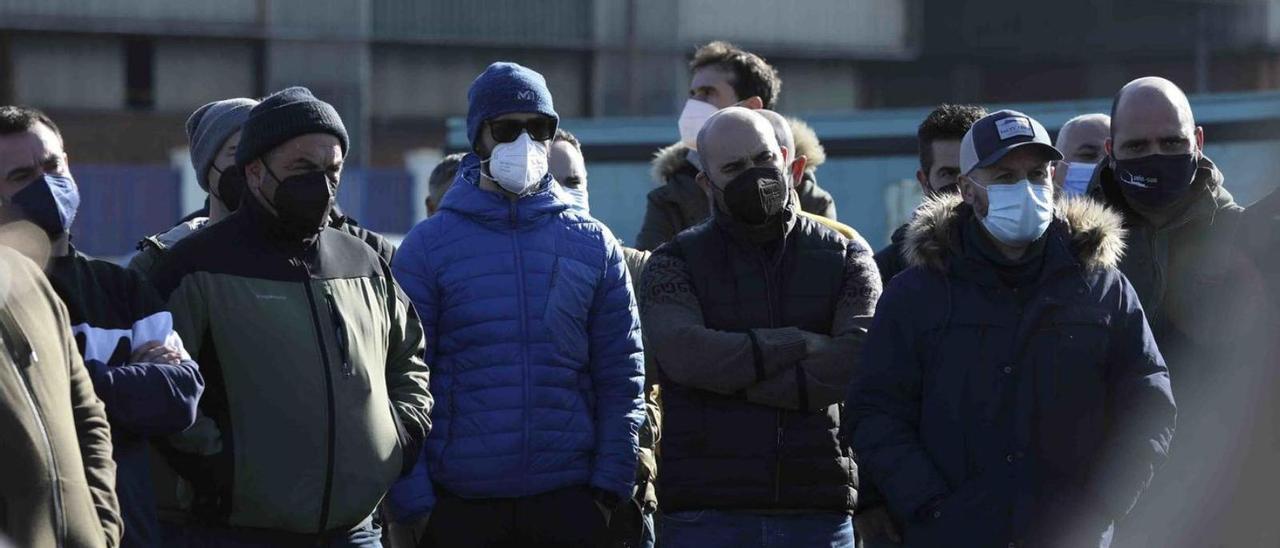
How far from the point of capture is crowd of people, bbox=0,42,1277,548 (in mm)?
4656

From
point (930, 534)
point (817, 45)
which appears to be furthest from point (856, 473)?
point (817, 45)

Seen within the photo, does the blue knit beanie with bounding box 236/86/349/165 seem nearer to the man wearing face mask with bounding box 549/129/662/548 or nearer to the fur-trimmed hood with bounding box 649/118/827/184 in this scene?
the man wearing face mask with bounding box 549/129/662/548

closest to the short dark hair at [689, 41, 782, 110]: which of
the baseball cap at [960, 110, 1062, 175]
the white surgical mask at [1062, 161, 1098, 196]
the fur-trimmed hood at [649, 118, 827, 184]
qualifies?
the fur-trimmed hood at [649, 118, 827, 184]

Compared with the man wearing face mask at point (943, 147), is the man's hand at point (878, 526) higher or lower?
lower

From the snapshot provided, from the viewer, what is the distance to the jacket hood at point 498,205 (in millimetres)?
5273

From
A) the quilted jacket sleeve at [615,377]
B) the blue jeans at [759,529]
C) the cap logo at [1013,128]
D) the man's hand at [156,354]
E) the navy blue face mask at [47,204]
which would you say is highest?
the cap logo at [1013,128]

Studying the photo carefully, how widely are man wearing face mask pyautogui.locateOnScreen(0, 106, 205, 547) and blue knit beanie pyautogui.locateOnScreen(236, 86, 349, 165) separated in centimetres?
51

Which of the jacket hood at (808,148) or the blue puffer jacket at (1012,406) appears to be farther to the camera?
the jacket hood at (808,148)

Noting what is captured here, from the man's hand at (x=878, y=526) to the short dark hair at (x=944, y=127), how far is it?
74.6 inches

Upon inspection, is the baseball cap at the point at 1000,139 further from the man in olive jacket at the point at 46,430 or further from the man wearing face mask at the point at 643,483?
the man in olive jacket at the point at 46,430

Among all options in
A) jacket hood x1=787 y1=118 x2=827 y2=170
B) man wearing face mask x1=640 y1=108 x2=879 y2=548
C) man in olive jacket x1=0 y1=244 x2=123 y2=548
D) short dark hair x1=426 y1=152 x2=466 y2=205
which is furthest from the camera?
short dark hair x1=426 y1=152 x2=466 y2=205

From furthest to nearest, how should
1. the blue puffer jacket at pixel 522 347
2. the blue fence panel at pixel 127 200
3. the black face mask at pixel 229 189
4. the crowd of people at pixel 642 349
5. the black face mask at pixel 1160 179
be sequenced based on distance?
the blue fence panel at pixel 127 200 < the black face mask at pixel 1160 179 < the black face mask at pixel 229 189 < the blue puffer jacket at pixel 522 347 < the crowd of people at pixel 642 349

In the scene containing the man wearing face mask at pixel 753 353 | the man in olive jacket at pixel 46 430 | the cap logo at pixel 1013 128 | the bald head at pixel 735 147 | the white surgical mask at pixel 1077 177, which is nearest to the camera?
the man in olive jacket at pixel 46 430

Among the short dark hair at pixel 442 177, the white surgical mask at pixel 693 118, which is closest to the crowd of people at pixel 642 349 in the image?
the white surgical mask at pixel 693 118
